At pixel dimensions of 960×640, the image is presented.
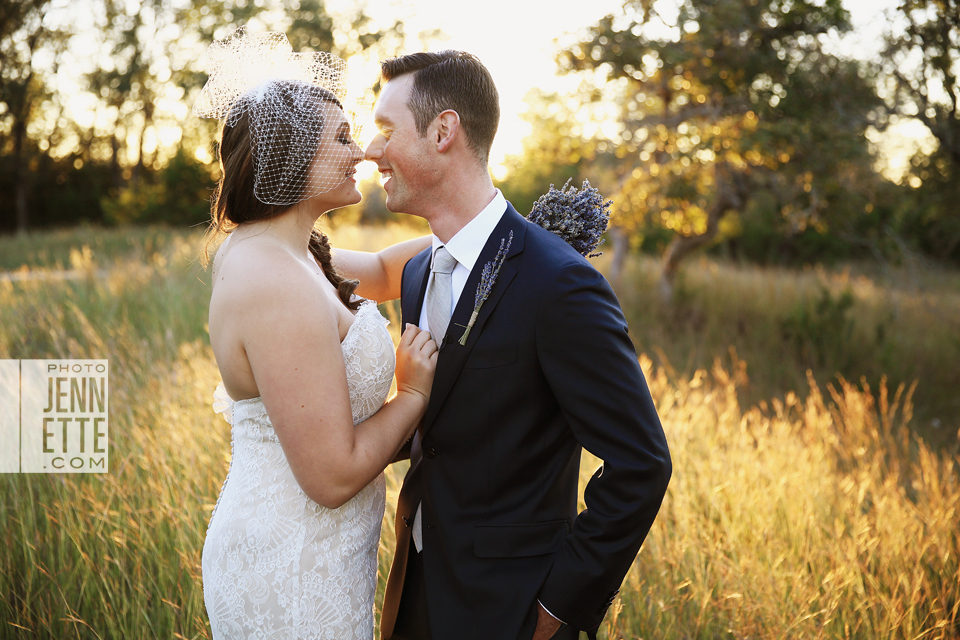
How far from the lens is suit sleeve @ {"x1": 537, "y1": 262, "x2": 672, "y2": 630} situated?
1.73 metres

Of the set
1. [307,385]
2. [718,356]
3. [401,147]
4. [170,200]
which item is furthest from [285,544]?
[170,200]

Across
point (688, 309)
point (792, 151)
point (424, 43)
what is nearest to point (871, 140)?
point (792, 151)

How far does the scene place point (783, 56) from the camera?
29.1 feet

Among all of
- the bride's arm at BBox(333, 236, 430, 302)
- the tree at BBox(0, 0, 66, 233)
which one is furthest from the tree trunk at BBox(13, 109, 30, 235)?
the bride's arm at BBox(333, 236, 430, 302)

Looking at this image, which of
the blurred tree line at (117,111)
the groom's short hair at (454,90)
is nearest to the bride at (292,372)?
the groom's short hair at (454,90)

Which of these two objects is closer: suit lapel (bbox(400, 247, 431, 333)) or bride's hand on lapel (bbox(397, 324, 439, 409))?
bride's hand on lapel (bbox(397, 324, 439, 409))

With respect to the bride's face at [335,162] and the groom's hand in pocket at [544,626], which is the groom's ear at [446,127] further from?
the groom's hand in pocket at [544,626]

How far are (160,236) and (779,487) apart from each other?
17.6 m

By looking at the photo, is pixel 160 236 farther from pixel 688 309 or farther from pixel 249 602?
pixel 249 602

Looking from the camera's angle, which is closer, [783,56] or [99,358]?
[99,358]

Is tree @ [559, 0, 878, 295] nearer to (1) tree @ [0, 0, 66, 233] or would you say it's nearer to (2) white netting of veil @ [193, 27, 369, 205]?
(2) white netting of veil @ [193, 27, 369, 205]

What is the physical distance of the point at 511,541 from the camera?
1.86 meters

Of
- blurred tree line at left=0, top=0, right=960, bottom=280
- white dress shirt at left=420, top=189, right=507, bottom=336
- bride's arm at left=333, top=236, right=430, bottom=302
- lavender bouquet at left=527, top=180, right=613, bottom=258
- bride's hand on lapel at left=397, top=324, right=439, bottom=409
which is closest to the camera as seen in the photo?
bride's hand on lapel at left=397, top=324, right=439, bottom=409

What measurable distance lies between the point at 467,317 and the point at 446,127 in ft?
2.19
